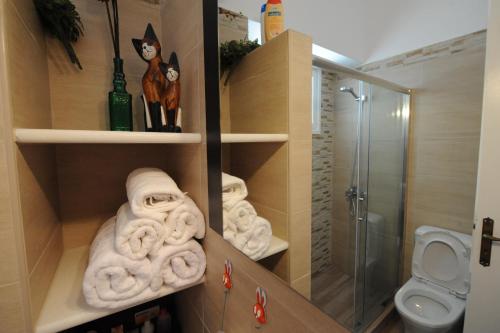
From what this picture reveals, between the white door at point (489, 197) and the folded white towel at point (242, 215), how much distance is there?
0.45m

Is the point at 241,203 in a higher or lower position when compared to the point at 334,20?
lower

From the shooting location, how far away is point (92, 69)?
89 cm

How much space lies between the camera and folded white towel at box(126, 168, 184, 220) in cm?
63

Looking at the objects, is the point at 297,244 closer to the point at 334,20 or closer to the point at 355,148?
the point at 355,148

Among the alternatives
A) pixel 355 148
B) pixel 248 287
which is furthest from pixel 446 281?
pixel 248 287

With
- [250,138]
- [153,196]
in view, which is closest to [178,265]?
[153,196]

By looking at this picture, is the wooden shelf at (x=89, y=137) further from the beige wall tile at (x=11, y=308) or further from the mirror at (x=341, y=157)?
the beige wall tile at (x=11, y=308)

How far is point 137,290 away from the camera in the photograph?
615 millimetres

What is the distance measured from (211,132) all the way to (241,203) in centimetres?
23

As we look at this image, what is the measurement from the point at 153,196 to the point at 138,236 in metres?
0.12

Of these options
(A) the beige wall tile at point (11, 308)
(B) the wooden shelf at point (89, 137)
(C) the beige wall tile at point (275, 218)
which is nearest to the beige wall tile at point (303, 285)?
(C) the beige wall tile at point (275, 218)

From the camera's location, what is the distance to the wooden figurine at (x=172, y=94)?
74 cm

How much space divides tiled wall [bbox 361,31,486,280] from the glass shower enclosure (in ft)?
0.06

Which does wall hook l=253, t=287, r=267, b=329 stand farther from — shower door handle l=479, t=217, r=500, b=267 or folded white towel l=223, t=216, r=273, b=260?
shower door handle l=479, t=217, r=500, b=267
